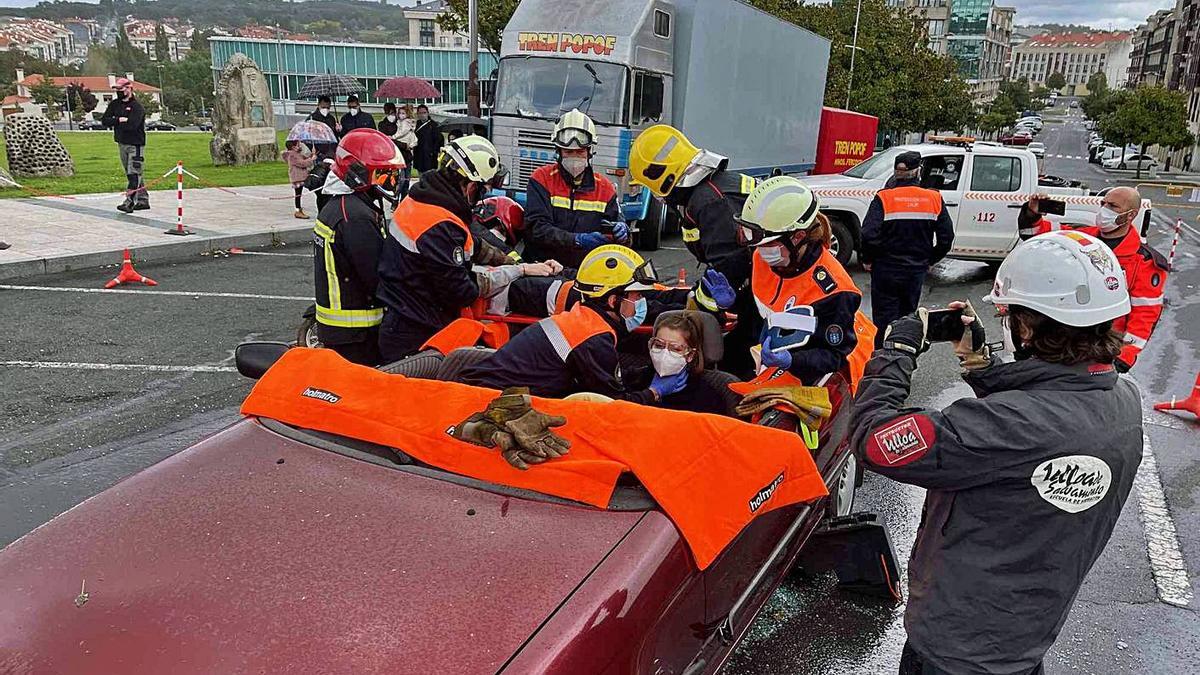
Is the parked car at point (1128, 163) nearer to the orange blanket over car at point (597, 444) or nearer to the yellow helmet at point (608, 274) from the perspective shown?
the yellow helmet at point (608, 274)

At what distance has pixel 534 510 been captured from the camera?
7.41ft

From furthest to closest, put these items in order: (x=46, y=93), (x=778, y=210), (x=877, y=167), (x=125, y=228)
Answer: (x=46, y=93), (x=877, y=167), (x=125, y=228), (x=778, y=210)

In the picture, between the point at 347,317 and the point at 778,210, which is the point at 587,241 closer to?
the point at 347,317

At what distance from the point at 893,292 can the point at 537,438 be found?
502 centimetres

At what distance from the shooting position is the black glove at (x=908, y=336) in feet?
7.85

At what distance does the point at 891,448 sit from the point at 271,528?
158 cm

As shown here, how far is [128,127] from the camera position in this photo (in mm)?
12250

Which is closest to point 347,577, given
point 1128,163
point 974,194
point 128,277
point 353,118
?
point 128,277

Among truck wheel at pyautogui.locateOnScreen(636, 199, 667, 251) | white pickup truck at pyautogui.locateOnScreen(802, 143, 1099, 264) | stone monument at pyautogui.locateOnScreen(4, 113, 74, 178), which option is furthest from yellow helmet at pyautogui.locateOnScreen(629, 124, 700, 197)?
stone monument at pyautogui.locateOnScreen(4, 113, 74, 178)

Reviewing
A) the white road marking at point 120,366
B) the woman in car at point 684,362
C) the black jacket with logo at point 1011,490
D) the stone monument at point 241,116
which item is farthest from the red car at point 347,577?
the stone monument at point 241,116

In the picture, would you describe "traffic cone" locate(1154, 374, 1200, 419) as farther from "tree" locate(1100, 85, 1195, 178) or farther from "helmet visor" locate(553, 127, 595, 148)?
"tree" locate(1100, 85, 1195, 178)

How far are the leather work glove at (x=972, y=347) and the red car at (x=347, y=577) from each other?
88cm

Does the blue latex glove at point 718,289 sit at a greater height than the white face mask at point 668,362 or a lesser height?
greater

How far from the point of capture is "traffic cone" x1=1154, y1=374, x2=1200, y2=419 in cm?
642
